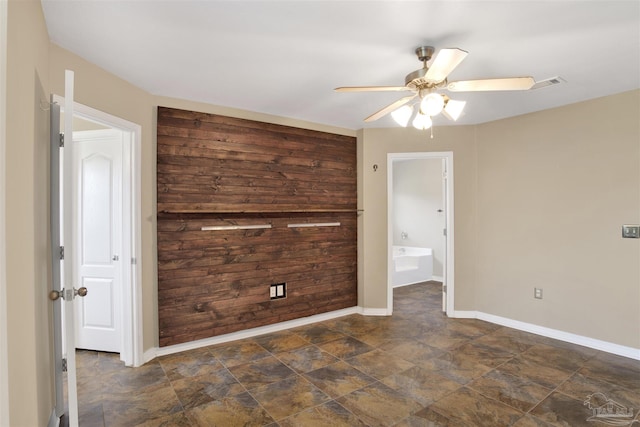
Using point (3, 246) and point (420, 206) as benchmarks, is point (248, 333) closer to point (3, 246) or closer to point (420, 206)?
point (3, 246)

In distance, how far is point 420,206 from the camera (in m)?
6.83

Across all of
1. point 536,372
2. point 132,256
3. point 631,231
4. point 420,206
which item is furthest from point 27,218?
point 420,206

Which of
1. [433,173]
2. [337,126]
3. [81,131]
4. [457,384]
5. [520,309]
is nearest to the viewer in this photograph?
[457,384]

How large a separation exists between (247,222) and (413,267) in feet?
12.5

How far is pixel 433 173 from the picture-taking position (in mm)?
6613

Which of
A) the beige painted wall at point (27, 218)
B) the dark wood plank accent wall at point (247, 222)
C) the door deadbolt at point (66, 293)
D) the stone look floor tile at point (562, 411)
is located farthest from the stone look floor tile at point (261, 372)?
the stone look floor tile at point (562, 411)

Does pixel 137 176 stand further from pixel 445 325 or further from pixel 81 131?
pixel 445 325

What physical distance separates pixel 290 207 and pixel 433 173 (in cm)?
389

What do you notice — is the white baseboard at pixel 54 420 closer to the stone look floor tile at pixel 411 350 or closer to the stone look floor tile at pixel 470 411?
the stone look floor tile at pixel 470 411

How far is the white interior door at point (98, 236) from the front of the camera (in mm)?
3092

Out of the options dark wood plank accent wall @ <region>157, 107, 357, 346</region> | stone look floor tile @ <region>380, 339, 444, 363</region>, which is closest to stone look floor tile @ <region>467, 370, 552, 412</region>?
stone look floor tile @ <region>380, 339, 444, 363</region>

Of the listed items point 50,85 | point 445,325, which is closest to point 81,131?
point 50,85

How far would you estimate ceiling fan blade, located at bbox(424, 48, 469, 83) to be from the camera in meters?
1.65

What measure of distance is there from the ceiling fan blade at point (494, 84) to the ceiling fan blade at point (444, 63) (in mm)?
132
